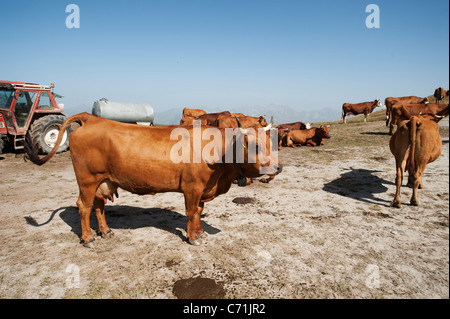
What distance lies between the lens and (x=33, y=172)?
371 inches

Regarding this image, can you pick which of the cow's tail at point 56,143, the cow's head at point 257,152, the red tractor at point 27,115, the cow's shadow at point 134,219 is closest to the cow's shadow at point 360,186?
the cow's head at point 257,152

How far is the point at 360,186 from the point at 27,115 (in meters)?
14.5

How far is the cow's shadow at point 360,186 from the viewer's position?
22.4ft

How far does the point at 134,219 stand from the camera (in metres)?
5.65

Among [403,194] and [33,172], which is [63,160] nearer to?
[33,172]

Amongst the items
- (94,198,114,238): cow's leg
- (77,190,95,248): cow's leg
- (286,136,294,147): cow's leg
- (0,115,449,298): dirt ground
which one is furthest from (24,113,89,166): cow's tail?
(286,136,294,147): cow's leg

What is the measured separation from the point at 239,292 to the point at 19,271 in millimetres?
3252

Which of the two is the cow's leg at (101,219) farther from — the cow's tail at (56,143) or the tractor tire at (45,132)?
the tractor tire at (45,132)

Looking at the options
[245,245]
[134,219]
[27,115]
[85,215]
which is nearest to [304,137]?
[245,245]

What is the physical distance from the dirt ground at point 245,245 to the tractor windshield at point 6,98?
5.78 m

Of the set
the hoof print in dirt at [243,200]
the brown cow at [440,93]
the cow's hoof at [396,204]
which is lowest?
the hoof print in dirt at [243,200]

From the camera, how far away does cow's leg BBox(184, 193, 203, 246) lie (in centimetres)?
445

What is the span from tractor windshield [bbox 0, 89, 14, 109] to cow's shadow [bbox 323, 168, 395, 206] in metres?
13.7

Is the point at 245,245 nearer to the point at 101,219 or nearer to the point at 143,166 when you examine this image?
A: the point at 143,166
